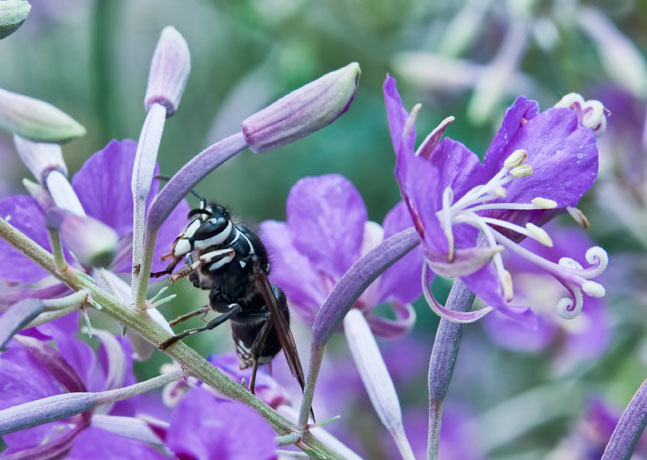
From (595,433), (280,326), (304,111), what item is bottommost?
(595,433)

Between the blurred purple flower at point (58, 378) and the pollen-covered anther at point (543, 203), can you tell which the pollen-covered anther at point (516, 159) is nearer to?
the pollen-covered anther at point (543, 203)

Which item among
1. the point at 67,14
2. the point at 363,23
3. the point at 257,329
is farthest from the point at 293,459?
the point at 67,14

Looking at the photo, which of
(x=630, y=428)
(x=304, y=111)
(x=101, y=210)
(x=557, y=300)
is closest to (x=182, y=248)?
(x=101, y=210)

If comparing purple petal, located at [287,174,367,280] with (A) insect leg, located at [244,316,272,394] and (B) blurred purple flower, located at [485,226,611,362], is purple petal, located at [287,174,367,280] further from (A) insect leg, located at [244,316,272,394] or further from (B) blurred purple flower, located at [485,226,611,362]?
(B) blurred purple flower, located at [485,226,611,362]

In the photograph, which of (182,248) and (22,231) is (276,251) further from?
(22,231)

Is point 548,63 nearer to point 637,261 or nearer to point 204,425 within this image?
point 637,261

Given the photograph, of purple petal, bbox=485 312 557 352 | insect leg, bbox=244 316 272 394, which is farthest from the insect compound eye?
purple petal, bbox=485 312 557 352
